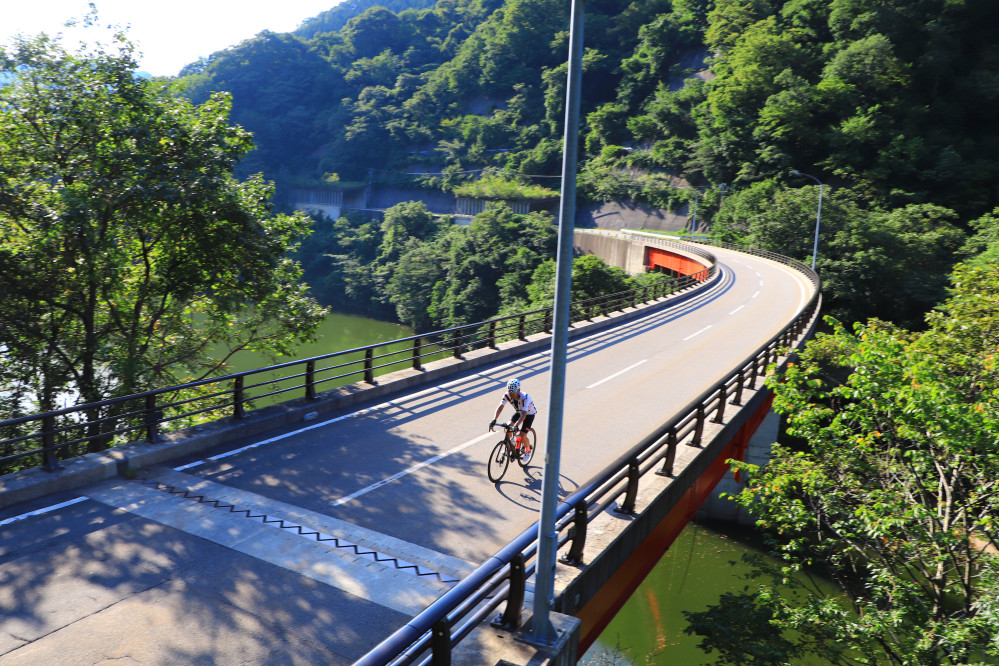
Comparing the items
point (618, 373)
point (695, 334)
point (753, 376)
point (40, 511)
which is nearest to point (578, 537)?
point (40, 511)

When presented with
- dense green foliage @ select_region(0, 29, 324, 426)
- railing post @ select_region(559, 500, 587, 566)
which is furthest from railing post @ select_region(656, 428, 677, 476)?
dense green foliage @ select_region(0, 29, 324, 426)

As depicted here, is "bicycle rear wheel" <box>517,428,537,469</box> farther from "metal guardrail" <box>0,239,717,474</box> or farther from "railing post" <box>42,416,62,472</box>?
"railing post" <box>42,416,62,472</box>

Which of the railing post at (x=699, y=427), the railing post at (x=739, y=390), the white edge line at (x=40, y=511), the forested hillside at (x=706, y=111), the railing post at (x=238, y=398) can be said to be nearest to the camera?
the white edge line at (x=40, y=511)

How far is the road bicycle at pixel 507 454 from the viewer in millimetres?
10234

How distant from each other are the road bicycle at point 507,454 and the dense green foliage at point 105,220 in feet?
26.8

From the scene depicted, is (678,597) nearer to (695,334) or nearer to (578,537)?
(695,334)

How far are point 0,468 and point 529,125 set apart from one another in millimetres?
105725

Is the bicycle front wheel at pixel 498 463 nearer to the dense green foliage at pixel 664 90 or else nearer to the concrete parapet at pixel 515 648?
the concrete parapet at pixel 515 648

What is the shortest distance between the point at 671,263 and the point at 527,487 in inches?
1871

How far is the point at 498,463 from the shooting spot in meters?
10.3

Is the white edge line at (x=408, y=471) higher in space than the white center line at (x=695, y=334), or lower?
higher

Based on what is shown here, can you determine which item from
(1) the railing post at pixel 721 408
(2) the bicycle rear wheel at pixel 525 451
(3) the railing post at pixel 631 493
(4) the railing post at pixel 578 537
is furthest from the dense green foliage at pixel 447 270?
(4) the railing post at pixel 578 537

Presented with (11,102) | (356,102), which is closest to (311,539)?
(11,102)

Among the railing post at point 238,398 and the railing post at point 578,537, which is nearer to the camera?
the railing post at point 578,537
